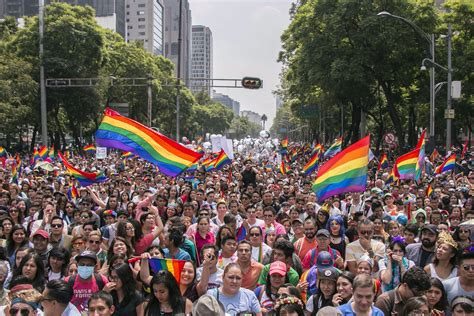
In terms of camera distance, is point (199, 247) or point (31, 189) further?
point (31, 189)

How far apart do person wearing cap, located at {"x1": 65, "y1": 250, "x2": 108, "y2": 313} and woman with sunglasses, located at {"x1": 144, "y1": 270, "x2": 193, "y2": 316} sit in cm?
84

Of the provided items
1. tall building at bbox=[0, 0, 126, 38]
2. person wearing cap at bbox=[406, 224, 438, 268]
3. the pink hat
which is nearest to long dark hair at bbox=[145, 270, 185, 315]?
the pink hat

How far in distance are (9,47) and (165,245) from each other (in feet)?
132

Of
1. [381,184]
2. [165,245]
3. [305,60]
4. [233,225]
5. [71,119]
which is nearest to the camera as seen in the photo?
[165,245]

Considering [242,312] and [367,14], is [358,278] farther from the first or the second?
[367,14]

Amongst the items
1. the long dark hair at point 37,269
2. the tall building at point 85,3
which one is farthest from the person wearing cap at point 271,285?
the tall building at point 85,3

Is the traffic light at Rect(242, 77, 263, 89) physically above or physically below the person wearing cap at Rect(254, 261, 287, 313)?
above

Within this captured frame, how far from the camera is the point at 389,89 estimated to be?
35312 mm

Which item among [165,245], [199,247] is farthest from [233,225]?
[165,245]

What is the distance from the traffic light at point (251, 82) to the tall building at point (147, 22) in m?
115

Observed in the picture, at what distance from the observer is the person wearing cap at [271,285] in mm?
5832

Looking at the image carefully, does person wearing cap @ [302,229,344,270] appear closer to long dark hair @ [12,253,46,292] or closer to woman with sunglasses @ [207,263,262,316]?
woman with sunglasses @ [207,263,262,316]

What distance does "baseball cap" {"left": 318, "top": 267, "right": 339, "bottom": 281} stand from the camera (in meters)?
5.62

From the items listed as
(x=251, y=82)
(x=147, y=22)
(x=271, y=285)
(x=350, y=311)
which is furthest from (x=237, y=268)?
(x=147, y=22)
